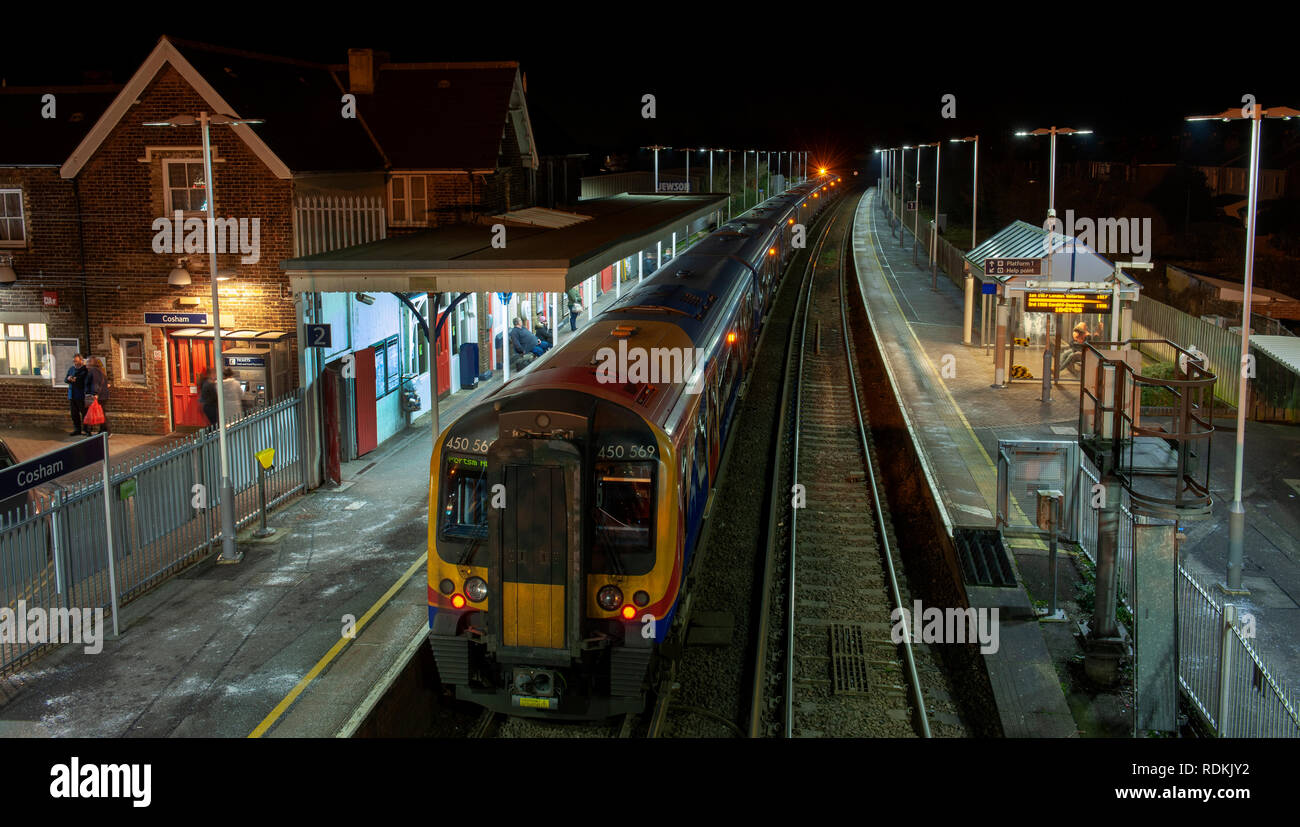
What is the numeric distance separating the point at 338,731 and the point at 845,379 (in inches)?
694

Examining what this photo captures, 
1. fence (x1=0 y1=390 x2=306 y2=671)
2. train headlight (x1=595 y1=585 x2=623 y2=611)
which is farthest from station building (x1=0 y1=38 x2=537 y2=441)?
train headlight (x1=595 y1=585 x2=623 y2=611)

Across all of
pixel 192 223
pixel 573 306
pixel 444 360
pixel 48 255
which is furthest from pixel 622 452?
pixel 573 306

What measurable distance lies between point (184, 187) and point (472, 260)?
582 centimetres

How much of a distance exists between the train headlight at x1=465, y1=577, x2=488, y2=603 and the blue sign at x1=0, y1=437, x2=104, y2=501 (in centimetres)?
366

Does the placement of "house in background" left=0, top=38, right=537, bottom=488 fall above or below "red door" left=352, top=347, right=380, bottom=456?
above

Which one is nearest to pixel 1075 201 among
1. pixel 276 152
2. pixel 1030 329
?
pixel 1030 329

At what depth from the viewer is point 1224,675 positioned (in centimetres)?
786

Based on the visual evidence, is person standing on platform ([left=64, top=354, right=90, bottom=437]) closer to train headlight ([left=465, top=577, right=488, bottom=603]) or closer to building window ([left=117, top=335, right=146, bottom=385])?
building window ([left=117, top=335, right=146, bottom=385])

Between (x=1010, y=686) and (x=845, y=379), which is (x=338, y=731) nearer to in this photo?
(x=1010, y=686)

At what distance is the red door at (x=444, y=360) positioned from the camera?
2050 centimetres

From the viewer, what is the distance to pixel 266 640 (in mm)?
10031

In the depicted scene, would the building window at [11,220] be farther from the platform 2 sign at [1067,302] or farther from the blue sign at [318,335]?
the platform 2 sign at [1067,302]

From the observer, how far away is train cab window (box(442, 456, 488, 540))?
814cm

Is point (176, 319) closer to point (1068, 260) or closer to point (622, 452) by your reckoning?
point (622, 452)
